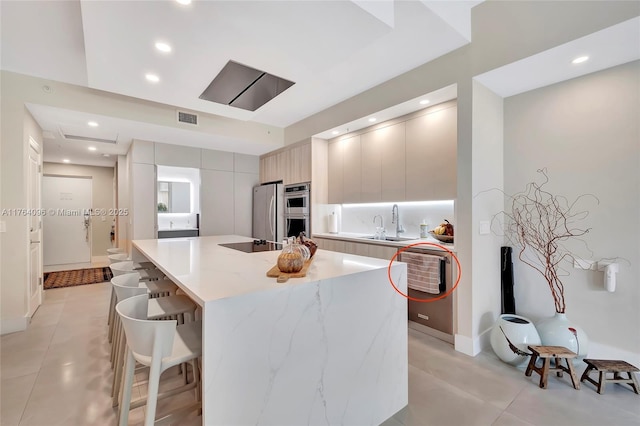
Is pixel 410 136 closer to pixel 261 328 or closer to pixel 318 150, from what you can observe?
pixel 318 150

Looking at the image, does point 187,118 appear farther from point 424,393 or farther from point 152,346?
point 424,393

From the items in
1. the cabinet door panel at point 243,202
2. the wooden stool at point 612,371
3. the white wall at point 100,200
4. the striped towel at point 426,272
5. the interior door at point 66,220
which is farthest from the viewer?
the white wall at point 100,200

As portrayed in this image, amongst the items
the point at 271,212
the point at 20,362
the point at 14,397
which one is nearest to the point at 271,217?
the point at 271,212

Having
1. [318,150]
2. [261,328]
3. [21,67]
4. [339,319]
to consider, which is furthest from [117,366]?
[318,150]

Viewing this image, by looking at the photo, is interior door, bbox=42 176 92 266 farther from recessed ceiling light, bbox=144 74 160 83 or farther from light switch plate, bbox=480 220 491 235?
light switch plate, bbox=480 220 491 235

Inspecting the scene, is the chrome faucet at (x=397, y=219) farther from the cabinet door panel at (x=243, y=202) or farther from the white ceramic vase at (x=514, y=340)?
the cabinet door panel at (x=243, y=202)

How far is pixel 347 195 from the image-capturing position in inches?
159

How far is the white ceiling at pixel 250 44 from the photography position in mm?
1683

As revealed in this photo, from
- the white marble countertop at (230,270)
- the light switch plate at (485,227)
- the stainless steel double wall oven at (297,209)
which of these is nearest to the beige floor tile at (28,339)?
the white marble countertop at (230,270)

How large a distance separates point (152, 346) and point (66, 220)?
743cm

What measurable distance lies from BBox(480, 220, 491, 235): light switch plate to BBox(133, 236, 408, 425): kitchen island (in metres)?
1.19

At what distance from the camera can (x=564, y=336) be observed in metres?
2.20

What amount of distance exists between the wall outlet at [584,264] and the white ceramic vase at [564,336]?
1.52 feet

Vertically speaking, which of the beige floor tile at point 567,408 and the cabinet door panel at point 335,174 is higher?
the cabinet door panel at point 335,174
